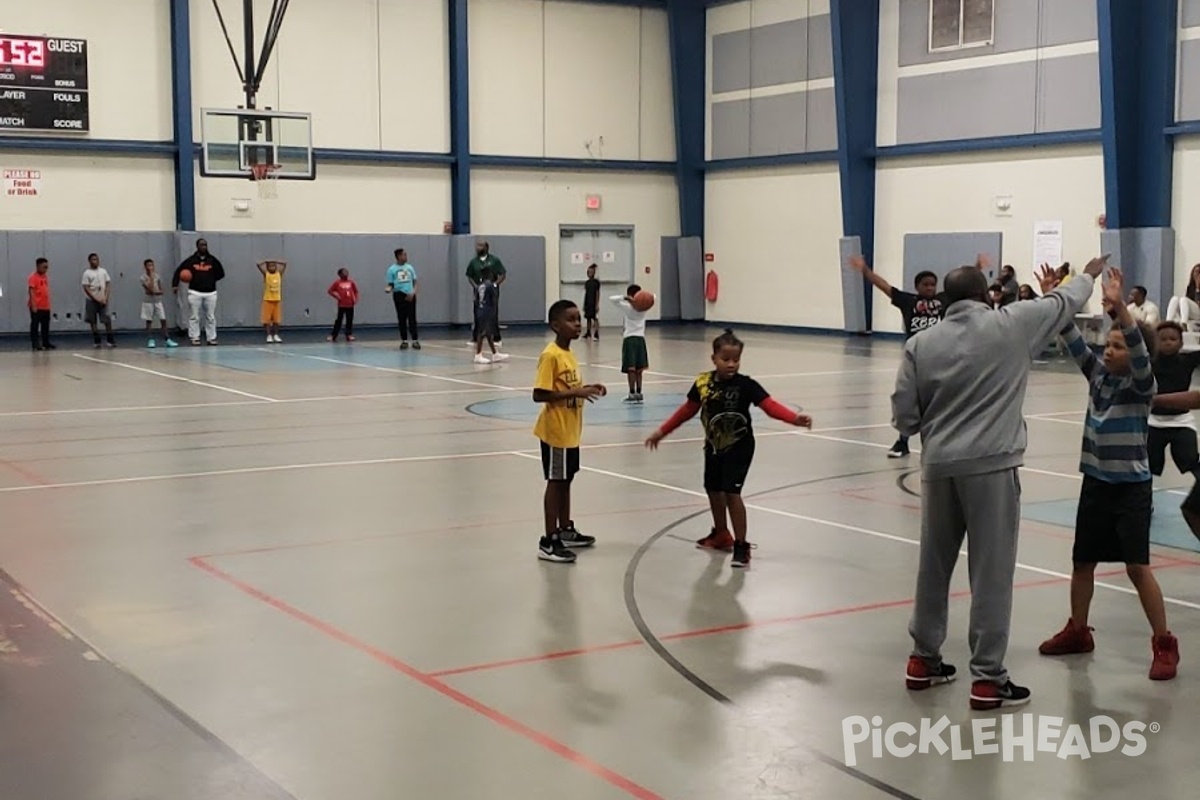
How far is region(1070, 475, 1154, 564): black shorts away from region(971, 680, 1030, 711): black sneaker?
98cm

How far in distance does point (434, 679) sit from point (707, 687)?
135 cm

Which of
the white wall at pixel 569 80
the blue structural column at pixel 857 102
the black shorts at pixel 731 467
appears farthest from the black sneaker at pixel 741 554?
the white wall at pixel 569 80

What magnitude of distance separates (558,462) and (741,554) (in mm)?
1402

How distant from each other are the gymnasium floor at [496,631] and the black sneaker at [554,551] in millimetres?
89

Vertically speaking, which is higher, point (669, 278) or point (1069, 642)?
point (669, 278)

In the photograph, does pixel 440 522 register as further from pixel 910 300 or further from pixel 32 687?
pixel 910 300

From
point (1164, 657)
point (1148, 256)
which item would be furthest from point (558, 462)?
point (1148, 256)

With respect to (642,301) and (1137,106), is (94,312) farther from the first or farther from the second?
(1137,106)

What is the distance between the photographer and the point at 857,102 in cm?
3450

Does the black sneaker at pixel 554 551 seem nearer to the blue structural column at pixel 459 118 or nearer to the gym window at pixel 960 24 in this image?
the gym window at pixel 960 24

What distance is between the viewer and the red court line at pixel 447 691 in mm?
5758

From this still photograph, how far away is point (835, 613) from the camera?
850 cm

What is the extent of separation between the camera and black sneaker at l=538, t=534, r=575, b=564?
386 inches

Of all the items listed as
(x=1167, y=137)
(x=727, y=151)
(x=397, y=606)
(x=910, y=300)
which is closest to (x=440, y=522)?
(x=397, y=606)
